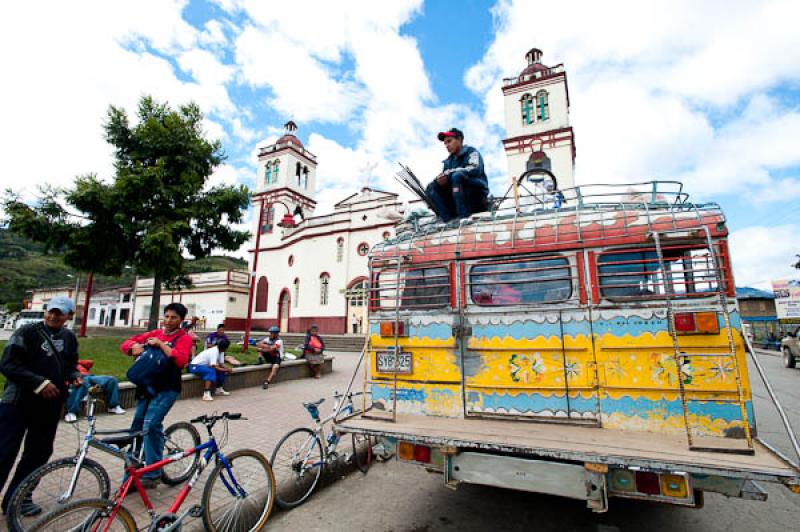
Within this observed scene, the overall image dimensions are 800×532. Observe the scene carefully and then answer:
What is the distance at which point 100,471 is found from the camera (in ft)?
10.4

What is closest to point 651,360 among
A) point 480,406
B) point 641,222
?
point 641,222

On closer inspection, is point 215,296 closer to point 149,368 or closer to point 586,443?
point 149,368

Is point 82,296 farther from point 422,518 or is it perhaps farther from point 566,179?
point 422,518

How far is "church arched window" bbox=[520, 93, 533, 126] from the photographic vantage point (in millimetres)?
24781

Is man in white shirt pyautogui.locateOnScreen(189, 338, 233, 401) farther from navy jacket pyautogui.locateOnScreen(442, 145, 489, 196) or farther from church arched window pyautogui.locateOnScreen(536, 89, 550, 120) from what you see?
church arched window pyautogui.locateOnScreen(536, 89, 550, 120)

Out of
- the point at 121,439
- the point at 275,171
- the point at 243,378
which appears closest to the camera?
the point at 121,439

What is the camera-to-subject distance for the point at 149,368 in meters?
3.74

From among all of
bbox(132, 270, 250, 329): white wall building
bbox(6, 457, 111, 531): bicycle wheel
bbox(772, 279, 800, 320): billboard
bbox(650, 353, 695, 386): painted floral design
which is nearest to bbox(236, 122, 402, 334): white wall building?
bbox(132, 270, 250, 329): white wall building

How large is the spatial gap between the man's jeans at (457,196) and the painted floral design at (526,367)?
205cm

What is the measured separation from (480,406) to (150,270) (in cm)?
1343

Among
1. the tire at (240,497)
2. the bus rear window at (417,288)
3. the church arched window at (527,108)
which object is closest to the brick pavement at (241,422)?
the tire at (240,497)

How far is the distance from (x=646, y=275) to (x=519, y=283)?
3.42 ft

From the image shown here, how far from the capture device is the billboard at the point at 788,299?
23.7m

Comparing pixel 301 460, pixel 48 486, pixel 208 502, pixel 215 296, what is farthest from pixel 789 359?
pixel 215 296
